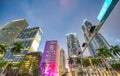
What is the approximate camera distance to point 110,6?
9406 millimetres

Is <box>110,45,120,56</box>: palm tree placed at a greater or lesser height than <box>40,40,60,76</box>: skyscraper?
lesser

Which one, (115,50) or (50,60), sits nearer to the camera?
(115,50)

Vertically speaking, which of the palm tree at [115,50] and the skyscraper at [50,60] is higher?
the skyscraper at [50,60]

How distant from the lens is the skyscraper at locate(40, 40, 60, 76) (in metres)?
132

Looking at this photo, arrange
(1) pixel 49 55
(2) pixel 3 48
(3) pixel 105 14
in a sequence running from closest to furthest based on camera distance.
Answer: (3) pixel 105 14
(2) pixel 3 48
(1) pixel 49 55

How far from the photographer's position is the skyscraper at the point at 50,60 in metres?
132

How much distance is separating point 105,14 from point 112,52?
52.6 meters

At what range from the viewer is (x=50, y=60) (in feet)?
490

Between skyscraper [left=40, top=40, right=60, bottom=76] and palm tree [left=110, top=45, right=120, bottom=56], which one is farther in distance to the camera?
skyscraper [left=40, top=40, right=60, bottom=76]

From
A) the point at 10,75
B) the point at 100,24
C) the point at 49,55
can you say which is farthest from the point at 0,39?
the point at 100,24

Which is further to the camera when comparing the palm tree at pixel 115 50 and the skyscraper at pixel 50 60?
the skyscraper at pixel 50 60

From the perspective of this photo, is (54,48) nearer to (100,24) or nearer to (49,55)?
Answer: (49,55)

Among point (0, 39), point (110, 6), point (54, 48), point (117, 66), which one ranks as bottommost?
point (110, 6)

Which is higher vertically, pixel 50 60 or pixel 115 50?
pixel 50 60
